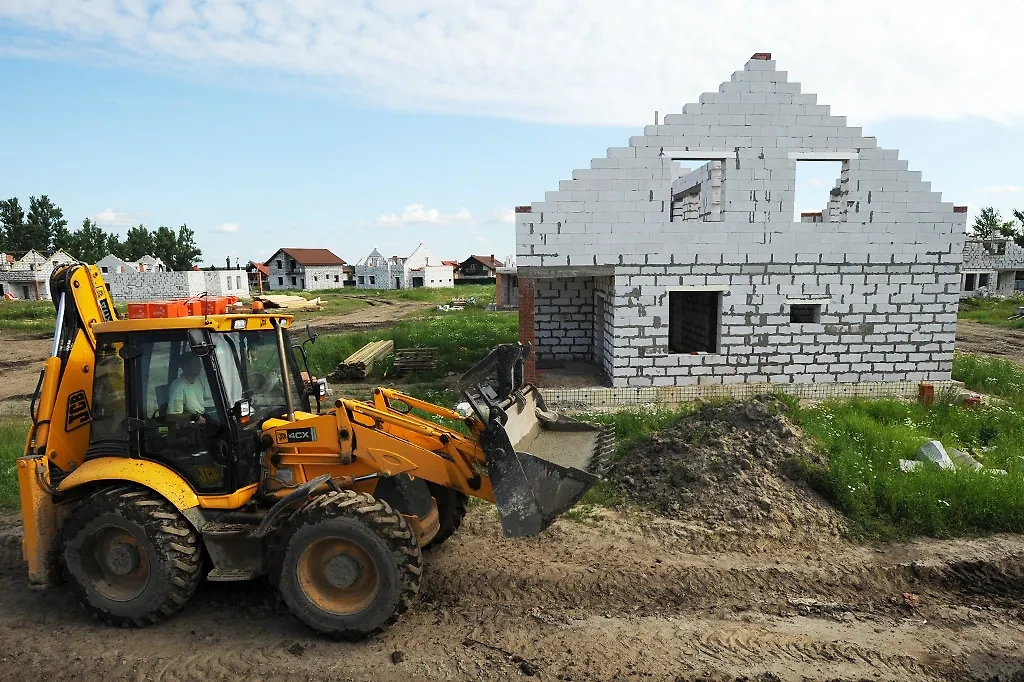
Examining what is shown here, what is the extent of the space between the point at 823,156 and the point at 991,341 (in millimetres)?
17229

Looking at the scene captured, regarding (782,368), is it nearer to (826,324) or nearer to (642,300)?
(826,324)

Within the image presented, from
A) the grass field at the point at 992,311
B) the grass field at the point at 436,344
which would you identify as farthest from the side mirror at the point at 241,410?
the grass field at the point at 992,311

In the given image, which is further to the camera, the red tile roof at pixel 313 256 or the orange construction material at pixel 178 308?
the red tile roof at pixel 313 256

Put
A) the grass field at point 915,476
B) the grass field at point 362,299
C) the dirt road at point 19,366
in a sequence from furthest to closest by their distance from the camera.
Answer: the grass field at point 362,299 → the dirt road at point 19,366 → the grass field at point 915,476

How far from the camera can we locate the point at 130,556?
518 centimetres

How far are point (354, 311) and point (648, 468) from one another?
3525 centimetres

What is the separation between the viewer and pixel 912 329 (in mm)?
11922

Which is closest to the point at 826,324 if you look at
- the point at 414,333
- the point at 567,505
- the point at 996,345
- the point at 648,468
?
the point at 648,468

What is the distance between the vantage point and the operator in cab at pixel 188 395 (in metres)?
5.13

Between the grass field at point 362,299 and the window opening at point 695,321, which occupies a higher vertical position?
the window opening at point 695,321

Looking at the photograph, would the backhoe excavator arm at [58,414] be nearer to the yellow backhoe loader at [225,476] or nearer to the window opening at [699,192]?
the yellow backhoe loader at [225,476]

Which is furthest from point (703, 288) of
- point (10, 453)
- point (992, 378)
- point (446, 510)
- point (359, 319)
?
point (359, 319)

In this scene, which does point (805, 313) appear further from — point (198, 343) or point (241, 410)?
point (198, 343)

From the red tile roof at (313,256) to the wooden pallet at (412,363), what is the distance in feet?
202
